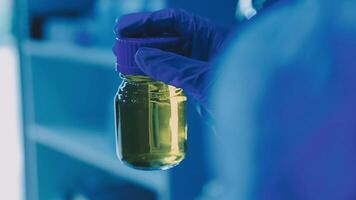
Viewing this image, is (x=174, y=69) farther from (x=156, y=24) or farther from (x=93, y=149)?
(x=93, y=149)

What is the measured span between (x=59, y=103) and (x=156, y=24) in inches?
46.6

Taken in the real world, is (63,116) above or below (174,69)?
below

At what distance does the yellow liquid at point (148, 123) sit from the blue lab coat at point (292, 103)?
0.29 metres

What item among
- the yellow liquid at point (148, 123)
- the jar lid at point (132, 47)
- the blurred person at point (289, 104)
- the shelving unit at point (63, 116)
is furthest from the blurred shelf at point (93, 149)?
the blurred person at point (289, 104)

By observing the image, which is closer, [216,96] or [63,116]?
[216,96]

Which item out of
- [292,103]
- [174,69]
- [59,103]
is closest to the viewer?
[292,103]

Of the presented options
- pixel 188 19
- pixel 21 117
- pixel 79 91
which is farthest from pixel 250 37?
→ pixel 21 117

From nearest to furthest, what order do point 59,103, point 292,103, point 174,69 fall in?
point 292,103 → point 174,69 → point 59,103

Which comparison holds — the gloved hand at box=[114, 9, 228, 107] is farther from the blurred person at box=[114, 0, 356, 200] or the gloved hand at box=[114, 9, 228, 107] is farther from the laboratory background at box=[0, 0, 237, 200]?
the laboratory background at box=[0, 0, 237, 200]

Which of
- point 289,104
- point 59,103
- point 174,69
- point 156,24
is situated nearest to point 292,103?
point 289,104

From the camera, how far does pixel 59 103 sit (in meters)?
2.12

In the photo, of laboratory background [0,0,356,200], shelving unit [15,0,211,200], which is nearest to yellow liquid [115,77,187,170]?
laboratory background [0,0,356,200]

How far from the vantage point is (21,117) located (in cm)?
217

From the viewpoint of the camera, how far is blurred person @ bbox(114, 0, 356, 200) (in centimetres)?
67
